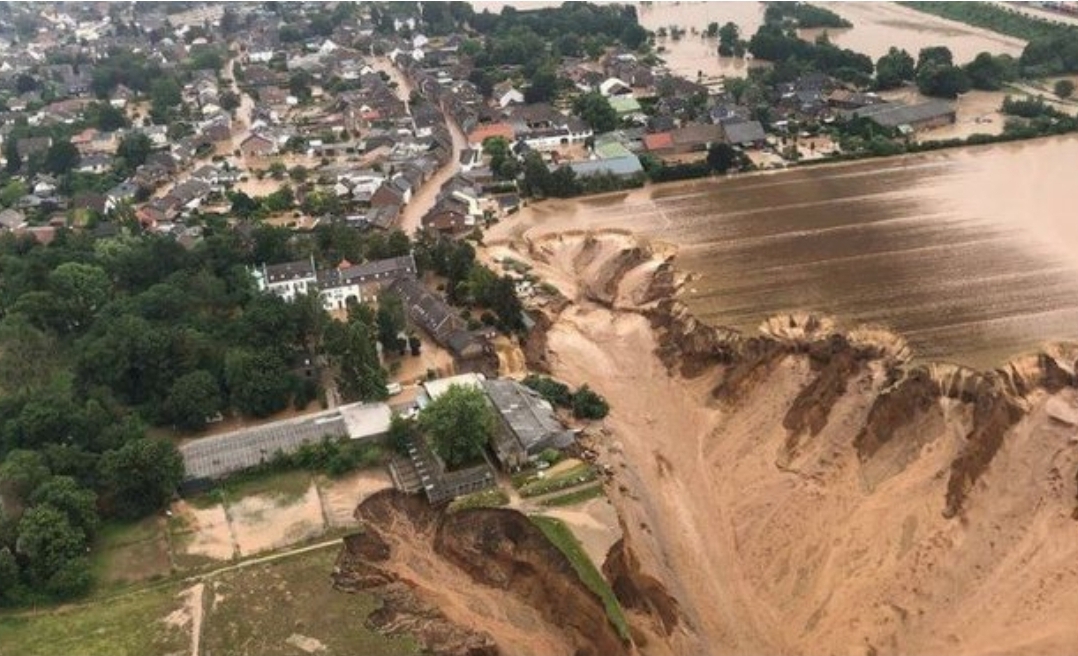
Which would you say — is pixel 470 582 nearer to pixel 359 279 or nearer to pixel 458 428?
pixel 458 428

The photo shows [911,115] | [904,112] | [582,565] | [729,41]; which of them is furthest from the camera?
[729,41]

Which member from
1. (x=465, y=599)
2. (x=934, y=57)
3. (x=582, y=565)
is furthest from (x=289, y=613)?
(x=934, y=57)

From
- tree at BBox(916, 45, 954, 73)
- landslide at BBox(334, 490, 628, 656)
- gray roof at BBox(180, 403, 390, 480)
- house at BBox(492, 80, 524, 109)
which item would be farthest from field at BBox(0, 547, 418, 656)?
tree at BBox(916, 45, 954, 73)

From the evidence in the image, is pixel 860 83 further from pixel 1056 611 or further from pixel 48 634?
pixel 48 634

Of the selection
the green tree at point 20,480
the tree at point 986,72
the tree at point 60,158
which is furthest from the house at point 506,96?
the green tree at point 20,480

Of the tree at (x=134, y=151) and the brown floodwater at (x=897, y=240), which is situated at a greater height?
the brown floodwater at (x=897, y=240)

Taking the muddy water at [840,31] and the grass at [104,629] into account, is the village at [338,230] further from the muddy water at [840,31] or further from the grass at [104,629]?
the muddy water at [840,31]
